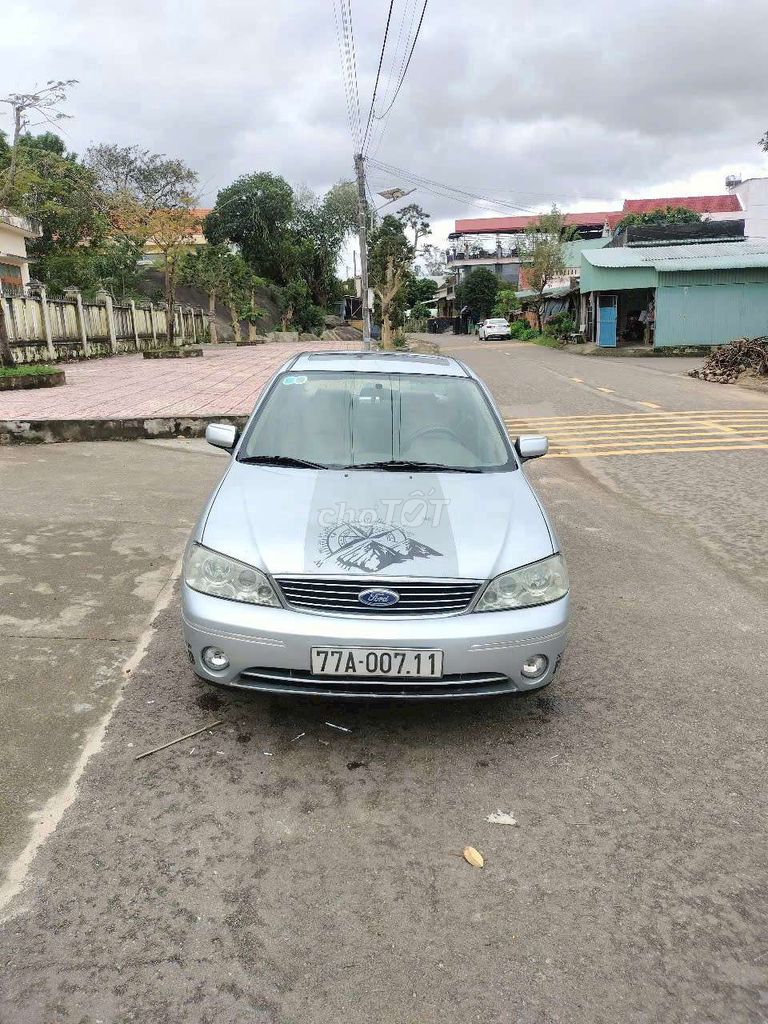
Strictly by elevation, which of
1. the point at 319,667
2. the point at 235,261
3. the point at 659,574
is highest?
the point at 235,261

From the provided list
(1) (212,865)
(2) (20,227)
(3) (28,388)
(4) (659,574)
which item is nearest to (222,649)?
(1) (212,865)

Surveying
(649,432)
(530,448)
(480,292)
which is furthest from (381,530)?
(480,292)

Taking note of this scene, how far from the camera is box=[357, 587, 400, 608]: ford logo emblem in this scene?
296 centimetres

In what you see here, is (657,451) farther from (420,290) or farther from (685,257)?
(420,290)

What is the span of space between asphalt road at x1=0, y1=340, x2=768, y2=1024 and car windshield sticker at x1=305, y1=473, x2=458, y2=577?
77 cm

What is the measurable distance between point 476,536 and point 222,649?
1.12m

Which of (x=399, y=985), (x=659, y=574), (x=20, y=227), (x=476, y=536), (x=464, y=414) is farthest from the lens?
(x=20, y=227)

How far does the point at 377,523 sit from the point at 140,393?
484 inches

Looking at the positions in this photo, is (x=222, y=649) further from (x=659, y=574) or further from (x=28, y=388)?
(x=28, y=388)

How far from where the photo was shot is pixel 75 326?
80.6 ft

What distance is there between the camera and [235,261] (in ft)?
139

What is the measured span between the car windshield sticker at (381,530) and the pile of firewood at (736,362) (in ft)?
56.3

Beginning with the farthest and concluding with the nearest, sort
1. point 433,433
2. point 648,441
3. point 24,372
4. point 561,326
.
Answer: point 561,326
point 24,372
point 648,441
point 433,433

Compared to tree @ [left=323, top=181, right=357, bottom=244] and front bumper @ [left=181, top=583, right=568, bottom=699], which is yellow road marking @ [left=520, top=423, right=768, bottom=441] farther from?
tree @ [left=323, top=181, right=357, bottom=244]
